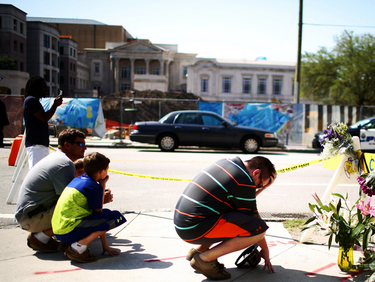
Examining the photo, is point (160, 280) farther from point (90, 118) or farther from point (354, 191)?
point (90, 118)

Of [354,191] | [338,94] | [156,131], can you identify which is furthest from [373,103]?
[354,191]

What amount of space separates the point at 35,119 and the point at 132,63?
7600 centimetres

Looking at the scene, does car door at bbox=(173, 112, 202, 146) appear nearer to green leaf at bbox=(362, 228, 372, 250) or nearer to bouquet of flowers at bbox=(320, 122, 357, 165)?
bouquet of flowers at bbox=(320, 122, 357, 165)

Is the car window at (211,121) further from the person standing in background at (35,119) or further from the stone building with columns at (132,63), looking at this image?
the stone building with columns at (132,63)

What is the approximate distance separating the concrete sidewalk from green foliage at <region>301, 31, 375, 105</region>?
36737 mm

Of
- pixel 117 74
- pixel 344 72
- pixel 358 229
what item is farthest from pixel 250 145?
pixel 117 74

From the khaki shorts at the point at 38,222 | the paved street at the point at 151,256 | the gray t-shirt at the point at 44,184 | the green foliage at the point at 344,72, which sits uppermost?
the green foliage at the point at 344,72

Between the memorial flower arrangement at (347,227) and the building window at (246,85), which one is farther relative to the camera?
the building window at (246,85)

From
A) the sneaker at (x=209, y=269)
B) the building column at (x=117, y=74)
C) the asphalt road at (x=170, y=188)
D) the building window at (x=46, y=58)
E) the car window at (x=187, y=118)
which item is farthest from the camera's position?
the building column at (x=117, y=74)

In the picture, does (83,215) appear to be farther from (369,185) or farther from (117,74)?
(117,74)

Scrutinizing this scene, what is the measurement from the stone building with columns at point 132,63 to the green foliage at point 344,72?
40.5m

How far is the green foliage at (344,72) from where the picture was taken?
3603 centimetres

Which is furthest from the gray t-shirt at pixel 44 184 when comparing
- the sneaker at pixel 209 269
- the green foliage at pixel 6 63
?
the green foliage at pixel 6 63

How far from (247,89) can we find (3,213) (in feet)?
205
